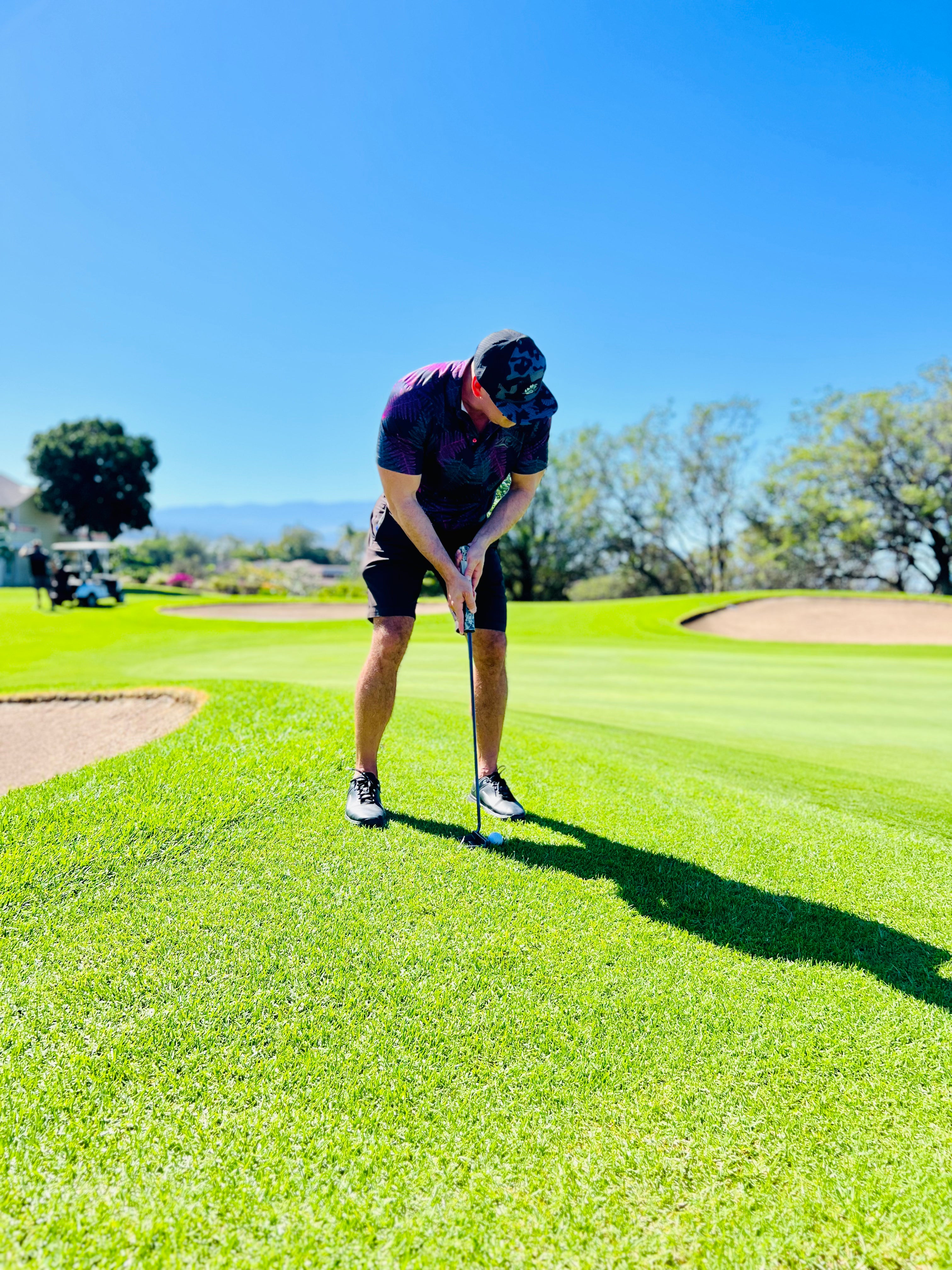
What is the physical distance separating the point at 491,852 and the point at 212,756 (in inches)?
61.2

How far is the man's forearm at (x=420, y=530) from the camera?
10.6ft

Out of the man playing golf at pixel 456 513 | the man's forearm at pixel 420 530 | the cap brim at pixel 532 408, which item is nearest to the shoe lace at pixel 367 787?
the man playing golf at pixel 456 513

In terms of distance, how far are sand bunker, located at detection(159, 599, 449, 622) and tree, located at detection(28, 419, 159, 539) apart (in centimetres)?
2394

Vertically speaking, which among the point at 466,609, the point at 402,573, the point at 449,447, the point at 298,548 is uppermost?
the point at 298,548

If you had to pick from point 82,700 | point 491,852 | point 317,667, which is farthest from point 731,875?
point 317,667

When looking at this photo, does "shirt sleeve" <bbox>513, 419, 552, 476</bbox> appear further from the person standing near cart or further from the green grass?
the person standing near cart

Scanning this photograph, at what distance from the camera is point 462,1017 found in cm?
206

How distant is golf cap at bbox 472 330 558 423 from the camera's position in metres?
2.93

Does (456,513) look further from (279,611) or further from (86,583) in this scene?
(279,611)

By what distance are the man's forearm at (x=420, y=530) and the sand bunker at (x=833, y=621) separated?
1400 cm

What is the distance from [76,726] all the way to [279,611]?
67.8 ft

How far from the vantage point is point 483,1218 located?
4.99 feet

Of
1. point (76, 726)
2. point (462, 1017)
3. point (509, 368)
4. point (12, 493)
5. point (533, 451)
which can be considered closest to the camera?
point (462, 1017)

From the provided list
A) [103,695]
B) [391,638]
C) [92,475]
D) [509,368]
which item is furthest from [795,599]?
[92,475]
